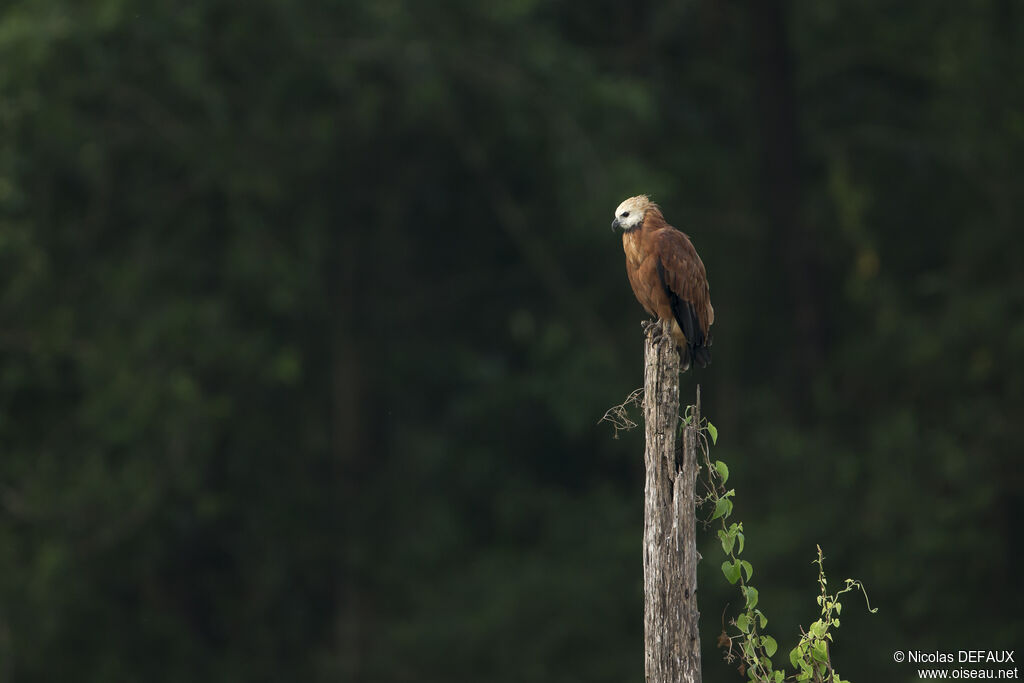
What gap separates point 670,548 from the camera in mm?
3943

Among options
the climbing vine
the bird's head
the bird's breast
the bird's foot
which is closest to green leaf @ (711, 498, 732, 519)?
the climbing vine

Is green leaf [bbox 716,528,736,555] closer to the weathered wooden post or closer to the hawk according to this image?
the weathered wooden post

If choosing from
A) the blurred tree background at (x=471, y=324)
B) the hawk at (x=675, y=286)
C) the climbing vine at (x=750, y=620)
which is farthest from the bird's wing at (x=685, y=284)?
the blurred tree background at (x=471, y=324)

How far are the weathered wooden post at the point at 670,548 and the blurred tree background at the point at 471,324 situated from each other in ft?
21.7

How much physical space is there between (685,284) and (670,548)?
1613 mm

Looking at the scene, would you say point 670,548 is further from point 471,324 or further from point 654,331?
point 471,324

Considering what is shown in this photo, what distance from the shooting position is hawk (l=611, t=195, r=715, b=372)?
210 inches

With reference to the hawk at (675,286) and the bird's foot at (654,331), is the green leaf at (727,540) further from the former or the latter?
the hawk at (675,286)

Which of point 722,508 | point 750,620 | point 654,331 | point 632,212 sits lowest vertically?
point 750,620

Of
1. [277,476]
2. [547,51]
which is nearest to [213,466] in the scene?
[277,476]

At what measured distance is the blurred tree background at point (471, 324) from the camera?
34.4 ft

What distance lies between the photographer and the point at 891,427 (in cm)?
1128

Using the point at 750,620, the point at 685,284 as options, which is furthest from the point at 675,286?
the point at 750,620

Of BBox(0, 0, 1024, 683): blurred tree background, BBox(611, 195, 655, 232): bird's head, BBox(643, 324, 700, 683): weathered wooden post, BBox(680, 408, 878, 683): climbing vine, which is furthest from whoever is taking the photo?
BBox(0, 0, 1024, 683): blurred tree background
